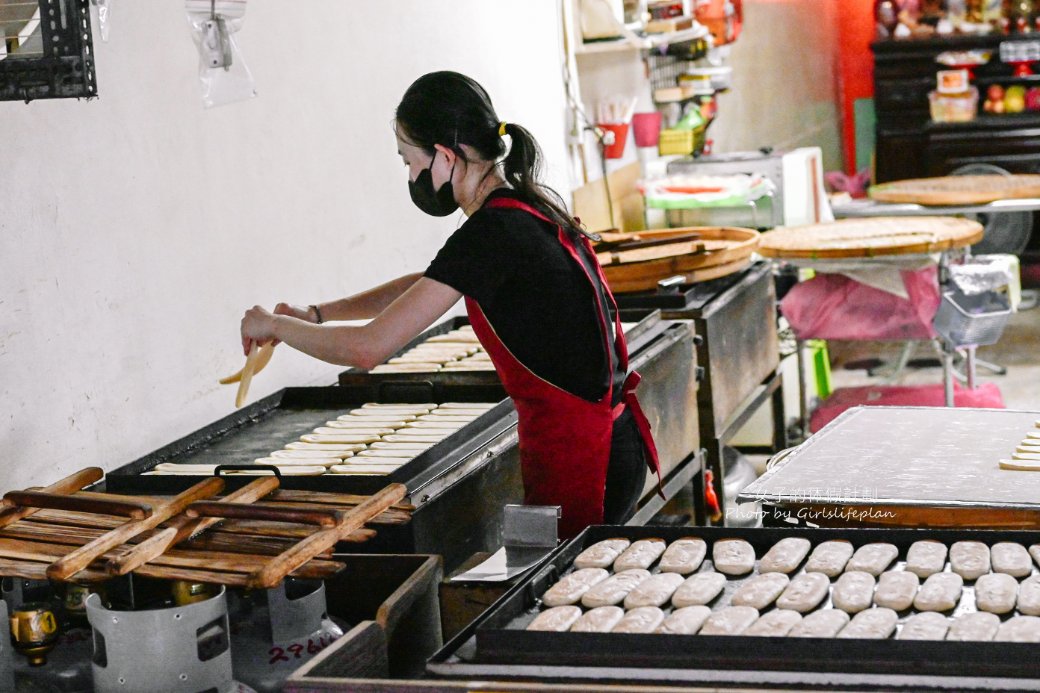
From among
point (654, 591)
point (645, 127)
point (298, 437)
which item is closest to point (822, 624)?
point (654, 591)

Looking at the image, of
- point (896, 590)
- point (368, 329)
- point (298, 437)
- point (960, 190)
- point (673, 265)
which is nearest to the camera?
point (896, 590)

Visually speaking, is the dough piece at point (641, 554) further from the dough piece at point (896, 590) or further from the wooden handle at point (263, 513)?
the wooden handle at point (263, 513)

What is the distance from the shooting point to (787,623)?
1.67 meters

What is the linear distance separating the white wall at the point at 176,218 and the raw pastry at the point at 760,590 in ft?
4.70

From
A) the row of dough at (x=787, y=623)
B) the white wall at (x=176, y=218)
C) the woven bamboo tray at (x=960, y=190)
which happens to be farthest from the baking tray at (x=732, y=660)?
the woven bamboo tray at (x=960, y=190)

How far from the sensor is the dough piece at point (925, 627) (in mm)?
1591

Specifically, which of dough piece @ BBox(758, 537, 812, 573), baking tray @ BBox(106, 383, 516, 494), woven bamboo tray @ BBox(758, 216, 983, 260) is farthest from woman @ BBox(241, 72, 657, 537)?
woven bamboo tray @ BBox(758, 216, 983, 260)

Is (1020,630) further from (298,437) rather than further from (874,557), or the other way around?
(298,437)

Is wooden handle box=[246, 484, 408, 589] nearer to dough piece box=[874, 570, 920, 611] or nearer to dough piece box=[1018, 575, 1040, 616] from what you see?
dough piece box=[874, 570, 920, 611]

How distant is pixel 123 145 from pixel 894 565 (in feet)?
5.96

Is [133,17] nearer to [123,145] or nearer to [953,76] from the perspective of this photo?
[123,145]

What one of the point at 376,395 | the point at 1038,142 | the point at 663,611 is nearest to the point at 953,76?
the point at 1038,142

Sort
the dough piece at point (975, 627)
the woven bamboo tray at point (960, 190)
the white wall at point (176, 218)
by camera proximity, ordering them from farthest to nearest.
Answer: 1. the woven bamboo tray at point (960, 190)
2. the white wall at point (176, 218)
3. the dough piece at point (975, 627)

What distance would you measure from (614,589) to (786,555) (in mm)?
294
